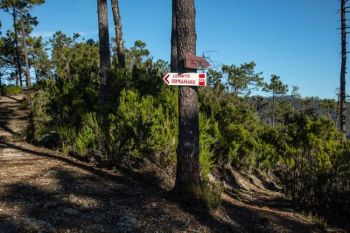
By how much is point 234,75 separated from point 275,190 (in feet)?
143

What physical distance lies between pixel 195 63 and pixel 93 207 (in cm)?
263

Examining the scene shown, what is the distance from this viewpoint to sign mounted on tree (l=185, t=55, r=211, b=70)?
6102 millimetres

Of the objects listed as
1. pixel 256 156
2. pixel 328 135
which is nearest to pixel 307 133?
pixel 328 135

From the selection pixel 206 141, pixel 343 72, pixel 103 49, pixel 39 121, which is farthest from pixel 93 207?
pixel 343 72

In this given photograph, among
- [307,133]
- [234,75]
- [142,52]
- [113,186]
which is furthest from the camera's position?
[234,75]

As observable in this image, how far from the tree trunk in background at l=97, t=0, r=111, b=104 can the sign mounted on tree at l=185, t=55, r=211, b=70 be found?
412cm

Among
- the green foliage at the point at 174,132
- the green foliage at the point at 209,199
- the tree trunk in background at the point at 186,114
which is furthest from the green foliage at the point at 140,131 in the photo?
the green foliage at the point at 209,199

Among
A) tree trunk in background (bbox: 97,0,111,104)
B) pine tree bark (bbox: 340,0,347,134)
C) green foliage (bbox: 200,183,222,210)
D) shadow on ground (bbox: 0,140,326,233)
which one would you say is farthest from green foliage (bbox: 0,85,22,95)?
green foliage (bbox: 200,183,222,210)

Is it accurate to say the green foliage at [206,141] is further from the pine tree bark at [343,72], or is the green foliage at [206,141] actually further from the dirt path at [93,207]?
the pine tree bark at [343,72]

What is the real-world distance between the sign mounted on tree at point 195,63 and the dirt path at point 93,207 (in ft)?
7.02

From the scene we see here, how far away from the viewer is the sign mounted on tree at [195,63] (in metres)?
6.10

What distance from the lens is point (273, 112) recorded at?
6594 cm

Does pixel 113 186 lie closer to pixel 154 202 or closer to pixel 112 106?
pixel 154 202

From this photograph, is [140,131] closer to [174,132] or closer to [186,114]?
[174,132]
